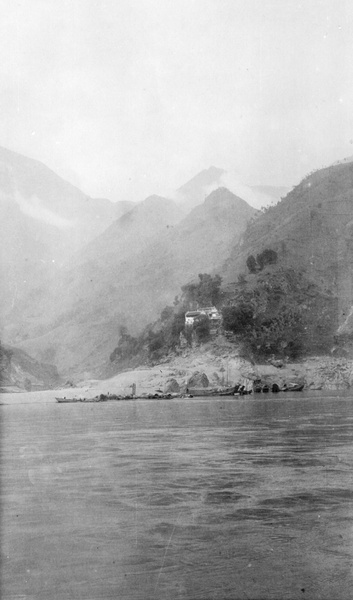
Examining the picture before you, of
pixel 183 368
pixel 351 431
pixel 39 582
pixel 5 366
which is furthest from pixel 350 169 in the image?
pixel 39 582

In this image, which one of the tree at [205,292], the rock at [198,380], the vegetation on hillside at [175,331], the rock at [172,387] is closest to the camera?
the rock at [172,387]

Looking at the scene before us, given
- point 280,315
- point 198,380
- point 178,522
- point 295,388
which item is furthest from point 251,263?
point 178,522

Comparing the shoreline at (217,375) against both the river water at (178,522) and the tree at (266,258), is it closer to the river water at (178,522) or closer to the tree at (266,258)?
the tree at (266,258)

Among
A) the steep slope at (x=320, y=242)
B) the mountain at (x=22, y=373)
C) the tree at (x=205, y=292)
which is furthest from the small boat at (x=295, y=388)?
the mountain at (x=22, y=373)

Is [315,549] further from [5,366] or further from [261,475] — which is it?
[5,366]

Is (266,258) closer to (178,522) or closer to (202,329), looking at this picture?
(202,329)

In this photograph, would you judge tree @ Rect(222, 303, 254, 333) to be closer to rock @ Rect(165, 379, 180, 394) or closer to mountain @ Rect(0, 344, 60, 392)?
rock @ Rect(165, 379, 180, 394)
